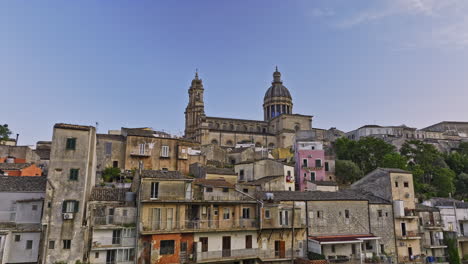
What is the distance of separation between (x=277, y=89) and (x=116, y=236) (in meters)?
83.7

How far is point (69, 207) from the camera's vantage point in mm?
28312

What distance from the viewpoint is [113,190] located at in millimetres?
33594

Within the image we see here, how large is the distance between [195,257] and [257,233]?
6.76 m

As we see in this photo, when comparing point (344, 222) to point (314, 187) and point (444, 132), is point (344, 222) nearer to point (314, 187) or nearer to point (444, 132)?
point (314, 187)

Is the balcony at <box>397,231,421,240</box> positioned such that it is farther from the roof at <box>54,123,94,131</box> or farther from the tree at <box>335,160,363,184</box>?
the roof at <box>54,123,94,131</box>

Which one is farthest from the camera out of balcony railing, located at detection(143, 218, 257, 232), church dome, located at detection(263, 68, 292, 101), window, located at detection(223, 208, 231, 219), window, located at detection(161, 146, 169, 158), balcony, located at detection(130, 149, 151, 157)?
church dome, located at detection(263, 68, 292, 101)

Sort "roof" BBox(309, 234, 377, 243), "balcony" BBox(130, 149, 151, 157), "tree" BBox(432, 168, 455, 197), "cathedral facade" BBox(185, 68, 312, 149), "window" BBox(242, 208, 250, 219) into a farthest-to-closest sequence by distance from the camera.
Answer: "cathedral facade" BBox(185, 68, 312, 149)
"tree" BBox(432, 168, 455, 197)
"balcony" BBox(130, 149, 151, 157)
"roof" BBox(309, 234, 377, 243)
"window" BBox(242, 208, 250, 219)

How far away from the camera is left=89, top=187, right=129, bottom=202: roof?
104ft

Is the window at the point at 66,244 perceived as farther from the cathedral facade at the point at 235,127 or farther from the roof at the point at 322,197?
the cathedral facade at the point at 235,127

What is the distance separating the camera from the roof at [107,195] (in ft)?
104

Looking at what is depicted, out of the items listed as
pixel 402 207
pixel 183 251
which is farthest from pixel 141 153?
pixel 402 207

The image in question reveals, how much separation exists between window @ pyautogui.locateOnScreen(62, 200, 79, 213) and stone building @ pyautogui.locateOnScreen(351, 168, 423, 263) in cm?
3297

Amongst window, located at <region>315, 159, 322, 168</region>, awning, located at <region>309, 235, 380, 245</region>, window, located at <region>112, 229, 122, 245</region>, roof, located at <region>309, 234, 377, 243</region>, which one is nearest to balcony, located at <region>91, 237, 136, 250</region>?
window, located at <region>112, 229, 122, 245</region>

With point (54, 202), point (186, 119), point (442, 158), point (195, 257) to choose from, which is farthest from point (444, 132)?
point (54, 202)
